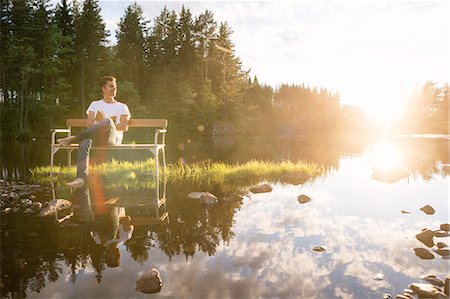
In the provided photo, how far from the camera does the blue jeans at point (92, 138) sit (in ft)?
21.6

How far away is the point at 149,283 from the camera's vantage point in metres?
2.75

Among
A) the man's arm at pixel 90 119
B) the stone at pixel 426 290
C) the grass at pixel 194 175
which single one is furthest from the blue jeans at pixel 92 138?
the stone at pixel 426 290

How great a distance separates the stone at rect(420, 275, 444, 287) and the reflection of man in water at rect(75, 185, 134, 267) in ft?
9.43

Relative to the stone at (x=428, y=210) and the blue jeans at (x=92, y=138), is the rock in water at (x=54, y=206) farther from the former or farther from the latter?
the stone at (x=428, y=210)

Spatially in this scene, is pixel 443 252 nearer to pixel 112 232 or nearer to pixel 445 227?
pixel 445 227

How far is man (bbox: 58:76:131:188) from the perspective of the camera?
6.62 metres

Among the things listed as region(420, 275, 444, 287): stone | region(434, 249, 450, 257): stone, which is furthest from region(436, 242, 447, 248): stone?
region(420, 275, 444, 287): stone

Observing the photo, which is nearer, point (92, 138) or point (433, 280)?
point (433, 280)

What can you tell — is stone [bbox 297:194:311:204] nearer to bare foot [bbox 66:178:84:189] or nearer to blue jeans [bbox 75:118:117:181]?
blue jeans [bbox 75:118:117:181]

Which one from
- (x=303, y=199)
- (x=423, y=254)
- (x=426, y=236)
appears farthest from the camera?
(x=303, y=199)

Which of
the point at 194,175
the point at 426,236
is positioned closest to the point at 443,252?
the point at 426,236

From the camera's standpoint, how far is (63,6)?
1545 inches

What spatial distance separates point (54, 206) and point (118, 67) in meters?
38.0

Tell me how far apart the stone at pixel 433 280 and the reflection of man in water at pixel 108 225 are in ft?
9.43
